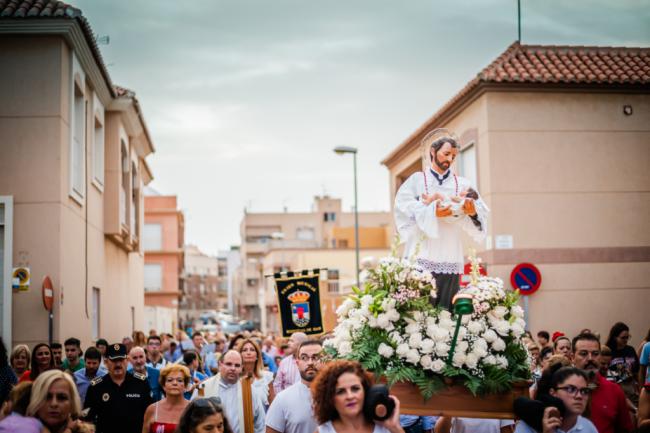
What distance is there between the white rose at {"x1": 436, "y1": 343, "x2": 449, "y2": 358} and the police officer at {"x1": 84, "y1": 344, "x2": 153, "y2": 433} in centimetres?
509

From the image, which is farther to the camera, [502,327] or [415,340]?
[502,327]

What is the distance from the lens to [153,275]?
6344 cm

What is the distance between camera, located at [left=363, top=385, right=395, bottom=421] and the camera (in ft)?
17.9

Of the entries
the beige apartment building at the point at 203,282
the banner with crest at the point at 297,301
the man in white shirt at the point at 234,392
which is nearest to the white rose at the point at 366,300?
the man in white shirt at the point at 234,392

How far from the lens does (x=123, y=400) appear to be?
403 inches

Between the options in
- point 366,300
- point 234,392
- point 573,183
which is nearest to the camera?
point 366,300

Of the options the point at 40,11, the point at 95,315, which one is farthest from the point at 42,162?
the point at 95,315

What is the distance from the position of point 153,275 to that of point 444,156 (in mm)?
57783

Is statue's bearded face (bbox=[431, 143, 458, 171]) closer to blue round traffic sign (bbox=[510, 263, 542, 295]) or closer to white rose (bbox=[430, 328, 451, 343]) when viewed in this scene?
white rose (bbox=[430, 328, 451, 343])

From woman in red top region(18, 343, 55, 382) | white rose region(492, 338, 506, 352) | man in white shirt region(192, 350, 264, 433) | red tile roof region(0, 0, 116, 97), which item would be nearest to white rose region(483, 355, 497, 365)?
white rose region(492, 338, 506, 352)

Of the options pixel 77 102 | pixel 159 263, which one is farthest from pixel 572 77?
pixel 159 263

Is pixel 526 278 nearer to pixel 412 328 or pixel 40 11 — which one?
pixel 40 11

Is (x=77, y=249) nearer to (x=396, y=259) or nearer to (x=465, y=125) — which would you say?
(x=465, y=125)

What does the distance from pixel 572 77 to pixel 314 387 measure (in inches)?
715
